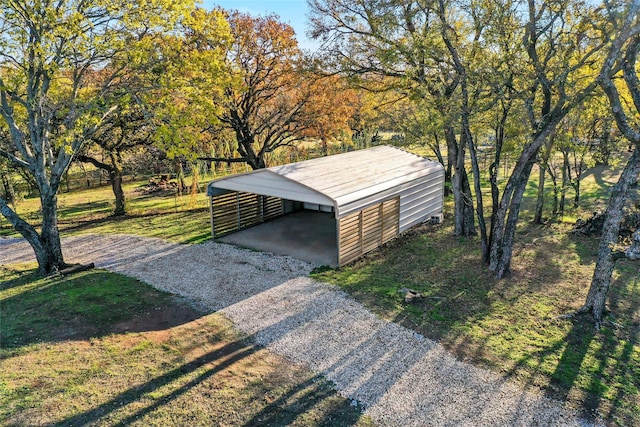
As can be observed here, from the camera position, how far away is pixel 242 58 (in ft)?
52.8

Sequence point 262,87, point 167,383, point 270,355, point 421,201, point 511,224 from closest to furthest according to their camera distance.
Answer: point 167,383, point 270,355, point 511,224, point 421,201, point 262,87

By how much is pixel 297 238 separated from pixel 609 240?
861 centimetres

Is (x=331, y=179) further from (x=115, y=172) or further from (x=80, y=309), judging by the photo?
(x=115, y=172)

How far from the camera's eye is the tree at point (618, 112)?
6793 mm

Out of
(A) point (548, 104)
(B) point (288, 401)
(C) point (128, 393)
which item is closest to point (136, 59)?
(C) point (128, 393)

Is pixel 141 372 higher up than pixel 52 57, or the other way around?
pixel 52 57

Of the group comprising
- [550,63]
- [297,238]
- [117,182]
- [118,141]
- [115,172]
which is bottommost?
[297,238]

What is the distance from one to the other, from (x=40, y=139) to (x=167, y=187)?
13790 mm

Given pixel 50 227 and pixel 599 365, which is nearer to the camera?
pixel 599 365

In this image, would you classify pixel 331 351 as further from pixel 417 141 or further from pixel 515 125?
pixel 417 141

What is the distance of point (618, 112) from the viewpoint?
7.22 metres

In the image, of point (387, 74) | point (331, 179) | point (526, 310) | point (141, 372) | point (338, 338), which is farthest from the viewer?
A: point (387, 74)

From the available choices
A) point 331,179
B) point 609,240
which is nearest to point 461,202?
point 331,179

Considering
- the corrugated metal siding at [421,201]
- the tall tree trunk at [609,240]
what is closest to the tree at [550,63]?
the tall tree trunk at [609,240]
